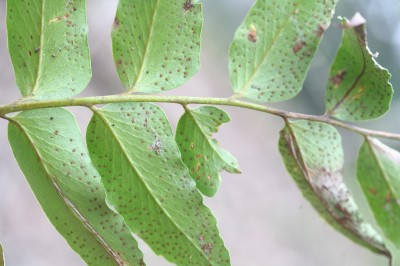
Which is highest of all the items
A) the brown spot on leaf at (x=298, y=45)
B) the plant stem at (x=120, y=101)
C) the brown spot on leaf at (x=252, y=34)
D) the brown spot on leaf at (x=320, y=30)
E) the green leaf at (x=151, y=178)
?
the brown spot on leaf at (x=320, y=30)

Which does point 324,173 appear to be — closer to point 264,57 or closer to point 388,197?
point 388,197

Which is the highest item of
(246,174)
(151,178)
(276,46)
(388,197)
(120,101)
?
A: (276,46)

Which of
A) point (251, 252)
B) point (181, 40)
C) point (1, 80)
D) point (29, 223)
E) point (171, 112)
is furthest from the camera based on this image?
point (171, 112)

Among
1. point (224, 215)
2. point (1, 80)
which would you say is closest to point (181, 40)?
point (1, 80)

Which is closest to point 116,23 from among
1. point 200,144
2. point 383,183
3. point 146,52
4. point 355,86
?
point 146,52

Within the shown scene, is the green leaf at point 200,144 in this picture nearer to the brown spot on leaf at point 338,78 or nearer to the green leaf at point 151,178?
the green leaf at point 151,178

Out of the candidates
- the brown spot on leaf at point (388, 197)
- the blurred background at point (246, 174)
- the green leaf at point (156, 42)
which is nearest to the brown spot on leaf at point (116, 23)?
the green leaf at point (156, 42)

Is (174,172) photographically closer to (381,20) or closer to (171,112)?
(381,20)
